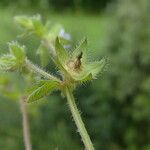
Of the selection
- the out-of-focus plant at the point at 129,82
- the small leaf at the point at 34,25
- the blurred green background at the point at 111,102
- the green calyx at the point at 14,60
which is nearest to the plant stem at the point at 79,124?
the green calyx at the point at 14,60

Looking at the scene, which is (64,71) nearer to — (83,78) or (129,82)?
(83,78)

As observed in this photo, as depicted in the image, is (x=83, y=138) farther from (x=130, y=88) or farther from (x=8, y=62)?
(x=130, y=88)

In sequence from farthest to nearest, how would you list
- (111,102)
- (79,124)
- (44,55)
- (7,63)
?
1. (111,102)
2. (44,55)
3. (7,63)
4. (79,124)

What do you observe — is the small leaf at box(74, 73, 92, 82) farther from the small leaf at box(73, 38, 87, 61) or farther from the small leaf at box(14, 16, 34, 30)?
the small leaf at box(14, 16, 34, 30)

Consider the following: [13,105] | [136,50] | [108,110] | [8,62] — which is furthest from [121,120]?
[8,62]

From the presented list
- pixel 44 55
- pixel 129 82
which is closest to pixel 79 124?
pixel 44 55
